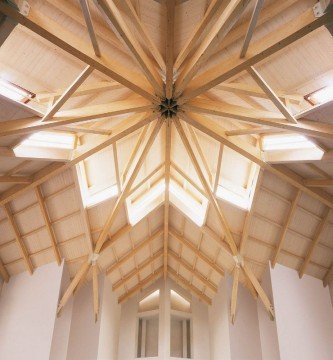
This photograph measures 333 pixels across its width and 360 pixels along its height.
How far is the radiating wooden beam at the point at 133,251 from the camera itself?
57.6 ft

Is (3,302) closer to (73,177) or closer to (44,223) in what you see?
(44,223)

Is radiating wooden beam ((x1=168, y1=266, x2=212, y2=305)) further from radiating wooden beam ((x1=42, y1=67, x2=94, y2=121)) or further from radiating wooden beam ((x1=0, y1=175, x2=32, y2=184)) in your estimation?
radiating wooden beam ((x1=42, y1=67, x2=94, y2=121))

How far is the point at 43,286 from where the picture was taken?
14.7 meters

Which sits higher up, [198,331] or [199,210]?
[199,210]

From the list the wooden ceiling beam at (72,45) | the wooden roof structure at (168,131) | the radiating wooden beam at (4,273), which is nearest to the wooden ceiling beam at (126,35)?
the wooden roof structure at (168,131)

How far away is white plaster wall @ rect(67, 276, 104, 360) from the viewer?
15.6 metres

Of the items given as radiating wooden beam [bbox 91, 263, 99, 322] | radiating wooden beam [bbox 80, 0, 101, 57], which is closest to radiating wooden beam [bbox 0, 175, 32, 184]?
radiating wooden beam [bbox 91, 263, 99, 322]

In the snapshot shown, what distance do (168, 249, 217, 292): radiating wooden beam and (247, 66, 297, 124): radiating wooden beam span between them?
38.3 feet

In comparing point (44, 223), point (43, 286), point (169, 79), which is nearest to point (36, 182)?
point (44, 223)

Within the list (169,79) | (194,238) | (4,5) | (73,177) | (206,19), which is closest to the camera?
(4,5)

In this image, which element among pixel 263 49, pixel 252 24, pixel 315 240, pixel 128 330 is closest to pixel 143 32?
pixel 252 24

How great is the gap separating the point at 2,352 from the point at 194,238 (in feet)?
28.3

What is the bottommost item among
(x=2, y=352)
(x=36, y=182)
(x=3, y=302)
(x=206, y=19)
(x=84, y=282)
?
(x=2, y=352)

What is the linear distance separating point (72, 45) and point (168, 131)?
3.95 meters
